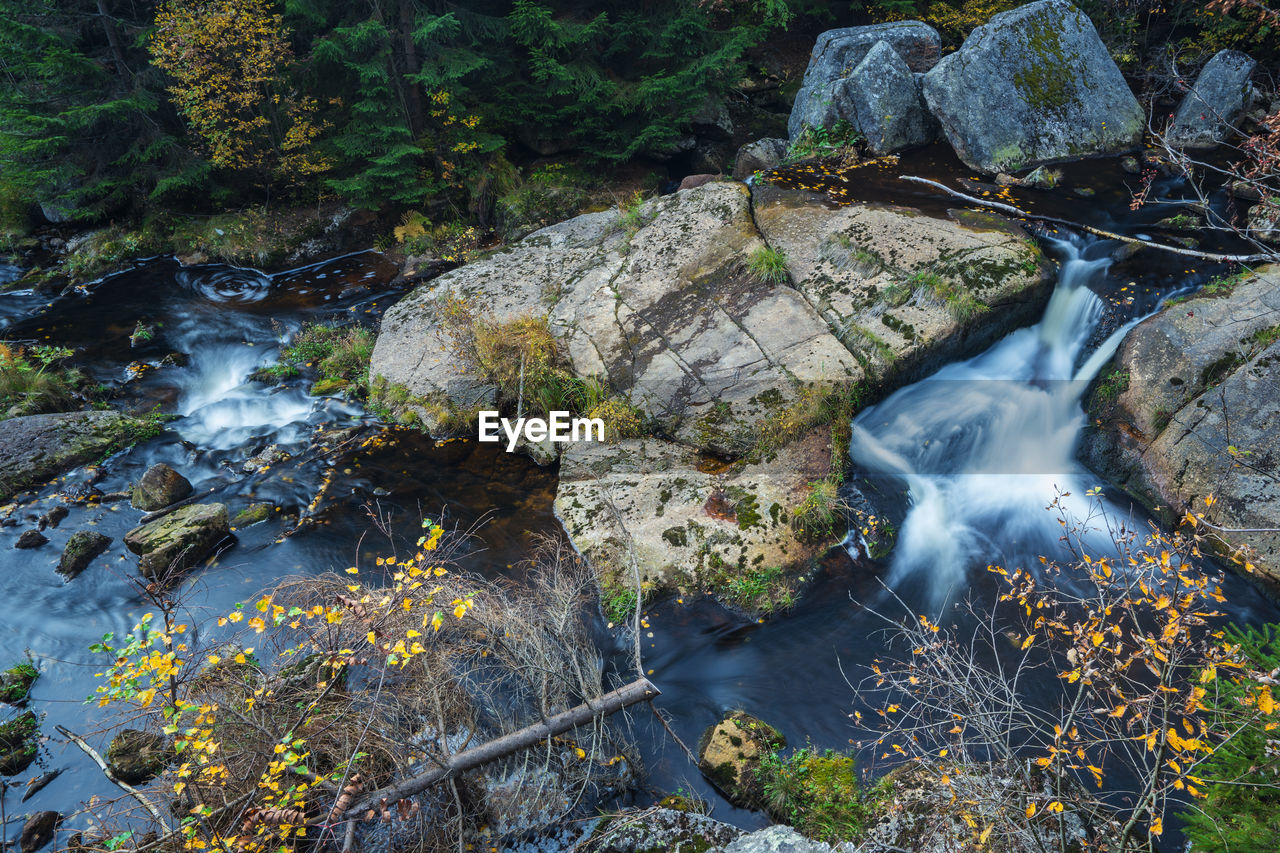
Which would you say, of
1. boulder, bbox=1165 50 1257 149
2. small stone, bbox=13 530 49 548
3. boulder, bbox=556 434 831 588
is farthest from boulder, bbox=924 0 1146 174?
small stone, bbox=13 530 49 548

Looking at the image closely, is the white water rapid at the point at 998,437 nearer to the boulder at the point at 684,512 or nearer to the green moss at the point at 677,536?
the boulder at the point at 684,512

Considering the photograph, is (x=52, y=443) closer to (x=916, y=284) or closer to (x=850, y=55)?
(x=916, y=284)

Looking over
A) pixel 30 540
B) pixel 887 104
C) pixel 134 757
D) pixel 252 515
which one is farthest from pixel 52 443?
pixel 887 104

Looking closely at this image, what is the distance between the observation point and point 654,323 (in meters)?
9.72

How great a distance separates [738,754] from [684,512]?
9.02 feet

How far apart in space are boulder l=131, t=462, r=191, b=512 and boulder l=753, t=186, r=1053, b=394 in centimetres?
919

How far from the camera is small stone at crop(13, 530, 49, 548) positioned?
8.23 m

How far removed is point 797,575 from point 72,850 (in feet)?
21.4

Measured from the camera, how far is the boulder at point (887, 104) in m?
12.1

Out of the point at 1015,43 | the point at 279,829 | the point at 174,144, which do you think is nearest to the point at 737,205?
the point at 1015,43

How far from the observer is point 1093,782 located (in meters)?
5.41

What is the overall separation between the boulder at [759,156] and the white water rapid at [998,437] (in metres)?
6.33

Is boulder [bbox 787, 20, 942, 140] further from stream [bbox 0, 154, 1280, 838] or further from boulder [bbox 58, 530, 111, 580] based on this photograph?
boulder [bbox 58, 530, 111, 580]

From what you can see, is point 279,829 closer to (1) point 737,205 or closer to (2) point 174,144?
(1) point 737,205
